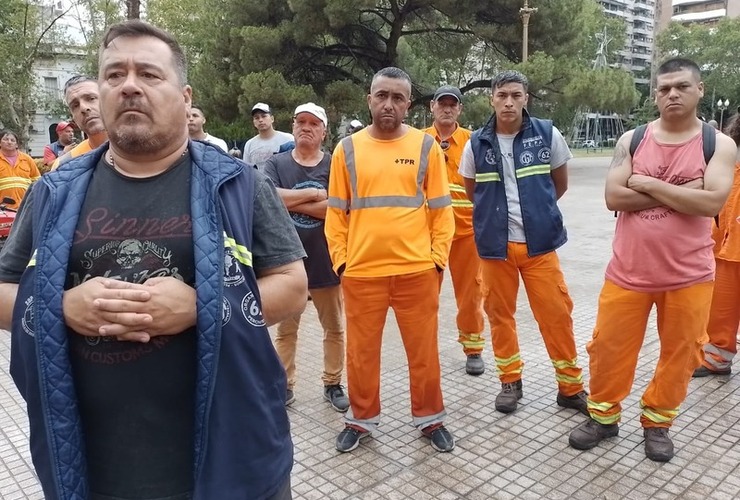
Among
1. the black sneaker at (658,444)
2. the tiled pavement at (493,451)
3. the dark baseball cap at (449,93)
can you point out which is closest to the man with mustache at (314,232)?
the tiled pavement at (493,451)

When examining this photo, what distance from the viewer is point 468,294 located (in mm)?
4738

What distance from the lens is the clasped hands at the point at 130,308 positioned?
152cm

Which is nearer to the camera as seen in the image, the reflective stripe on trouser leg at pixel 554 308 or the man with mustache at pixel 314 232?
the reflective stripe on trouser leg at pixel 554 308

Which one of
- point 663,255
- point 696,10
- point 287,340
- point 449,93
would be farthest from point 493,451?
point 696,10

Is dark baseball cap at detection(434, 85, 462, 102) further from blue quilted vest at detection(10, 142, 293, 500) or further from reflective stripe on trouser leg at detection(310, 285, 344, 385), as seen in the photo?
blue quilted vest at detection(10, 142, 293, 500)

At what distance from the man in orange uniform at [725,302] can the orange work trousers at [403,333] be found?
2320mm

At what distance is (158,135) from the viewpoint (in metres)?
1.73

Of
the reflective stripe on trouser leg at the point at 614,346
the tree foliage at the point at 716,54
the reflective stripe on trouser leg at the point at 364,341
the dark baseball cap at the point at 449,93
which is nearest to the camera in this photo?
the reflective stripe on trouser leg at the point at 614,346

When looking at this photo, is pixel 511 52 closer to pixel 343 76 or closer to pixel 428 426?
pixel 343 76

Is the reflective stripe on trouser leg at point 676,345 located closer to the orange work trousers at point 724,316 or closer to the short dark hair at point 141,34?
the orange work trousers at point 724,316

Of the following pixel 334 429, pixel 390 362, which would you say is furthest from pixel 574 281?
pixel 334 429

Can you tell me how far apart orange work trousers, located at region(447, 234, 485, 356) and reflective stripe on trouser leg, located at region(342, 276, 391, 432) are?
1.34m

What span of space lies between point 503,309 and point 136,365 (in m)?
2.84

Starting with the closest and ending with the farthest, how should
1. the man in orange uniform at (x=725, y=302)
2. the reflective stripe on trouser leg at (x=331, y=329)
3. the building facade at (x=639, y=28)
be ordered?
the reflective stripe on trouser leg at (x=331, y=329), the man in orange uniform at (x=725, y=302), the building facade at (x=639, y=28)
